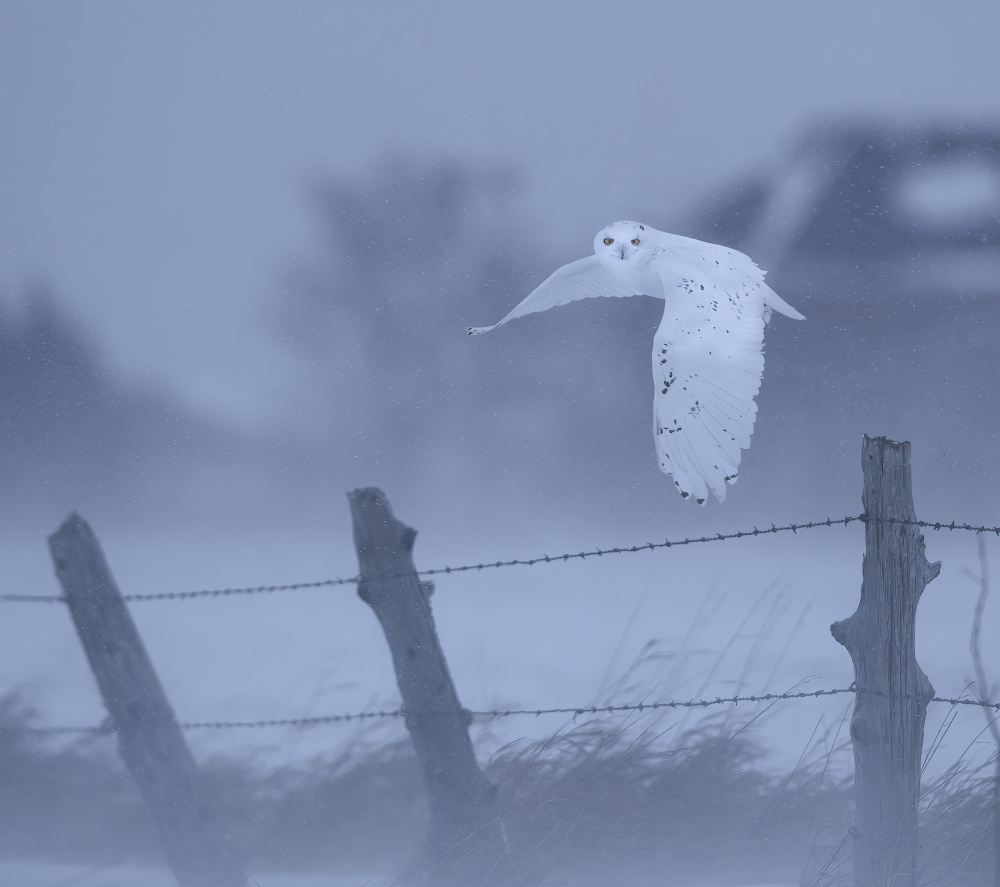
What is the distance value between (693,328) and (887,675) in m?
1.31

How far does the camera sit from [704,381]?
9.61 ft

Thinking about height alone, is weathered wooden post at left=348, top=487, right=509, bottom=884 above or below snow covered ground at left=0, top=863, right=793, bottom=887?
above

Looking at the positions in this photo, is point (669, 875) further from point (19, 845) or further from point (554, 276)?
point (19, 845)

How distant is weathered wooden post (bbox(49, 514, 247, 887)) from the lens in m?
3.15

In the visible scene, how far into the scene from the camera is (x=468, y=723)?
279 centimetres

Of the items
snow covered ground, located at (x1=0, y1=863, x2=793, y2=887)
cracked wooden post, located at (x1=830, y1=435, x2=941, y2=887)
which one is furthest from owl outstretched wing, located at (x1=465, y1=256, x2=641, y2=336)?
snow covered ground, located at (x1=0, y1=863, x2=793, y2=887)

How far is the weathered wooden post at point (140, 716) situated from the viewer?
3148mm

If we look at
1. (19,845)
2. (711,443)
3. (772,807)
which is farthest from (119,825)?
(711,443)

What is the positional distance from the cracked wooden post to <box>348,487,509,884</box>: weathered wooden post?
1.11 m

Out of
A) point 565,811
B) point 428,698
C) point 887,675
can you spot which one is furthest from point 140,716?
point 887,675

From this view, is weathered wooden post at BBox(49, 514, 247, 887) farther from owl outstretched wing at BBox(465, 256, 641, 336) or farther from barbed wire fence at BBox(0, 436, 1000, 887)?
owl outstretched wing at BBox(465, 256, 641, 336)

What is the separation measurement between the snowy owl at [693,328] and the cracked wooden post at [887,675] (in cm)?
48

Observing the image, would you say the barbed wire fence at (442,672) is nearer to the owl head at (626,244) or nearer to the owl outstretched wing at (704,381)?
the owl outstretched wing at (704,381)

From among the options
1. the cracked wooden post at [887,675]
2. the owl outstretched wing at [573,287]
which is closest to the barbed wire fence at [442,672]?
the cracked wooden post at [887,675]
